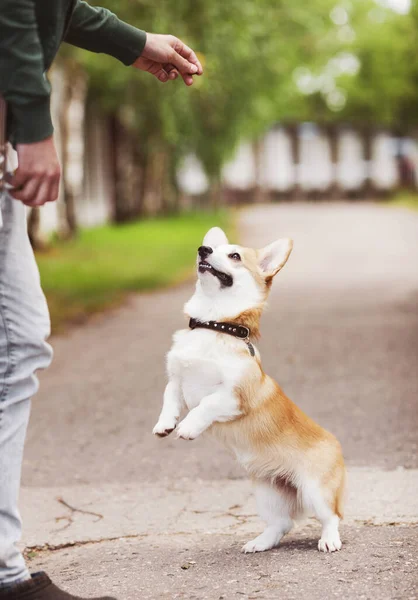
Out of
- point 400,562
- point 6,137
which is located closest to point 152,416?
point 400,562

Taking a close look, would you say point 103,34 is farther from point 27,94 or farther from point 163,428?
point 163,428

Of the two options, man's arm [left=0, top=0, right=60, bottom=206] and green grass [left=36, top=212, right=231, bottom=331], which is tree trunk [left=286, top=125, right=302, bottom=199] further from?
man's arm [left=0, top=0, right=60, bottom=206]

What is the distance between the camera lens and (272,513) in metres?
3.93

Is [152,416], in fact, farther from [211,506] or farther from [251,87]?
[251,87]

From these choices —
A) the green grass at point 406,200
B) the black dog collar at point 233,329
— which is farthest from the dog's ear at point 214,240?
the green grass at point 406,200

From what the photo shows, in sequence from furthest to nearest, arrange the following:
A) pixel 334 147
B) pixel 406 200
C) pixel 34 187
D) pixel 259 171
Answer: pixel 334 147
pixel 259 171
pixel 406 200
pixel 34 187

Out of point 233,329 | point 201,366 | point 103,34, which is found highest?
point 103,34

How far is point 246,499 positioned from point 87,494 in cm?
84

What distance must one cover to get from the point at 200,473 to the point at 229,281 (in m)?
1.76

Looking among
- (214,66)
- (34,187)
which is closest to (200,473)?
(34,187)

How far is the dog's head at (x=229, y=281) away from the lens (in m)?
3.87

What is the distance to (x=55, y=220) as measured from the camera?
80.8ft

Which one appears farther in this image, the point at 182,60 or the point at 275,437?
the point at 275,437

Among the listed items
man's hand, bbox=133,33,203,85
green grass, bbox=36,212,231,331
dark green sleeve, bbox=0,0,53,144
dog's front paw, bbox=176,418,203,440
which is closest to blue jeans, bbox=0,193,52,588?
dark green sleeve, bbox=0,0,53,144
